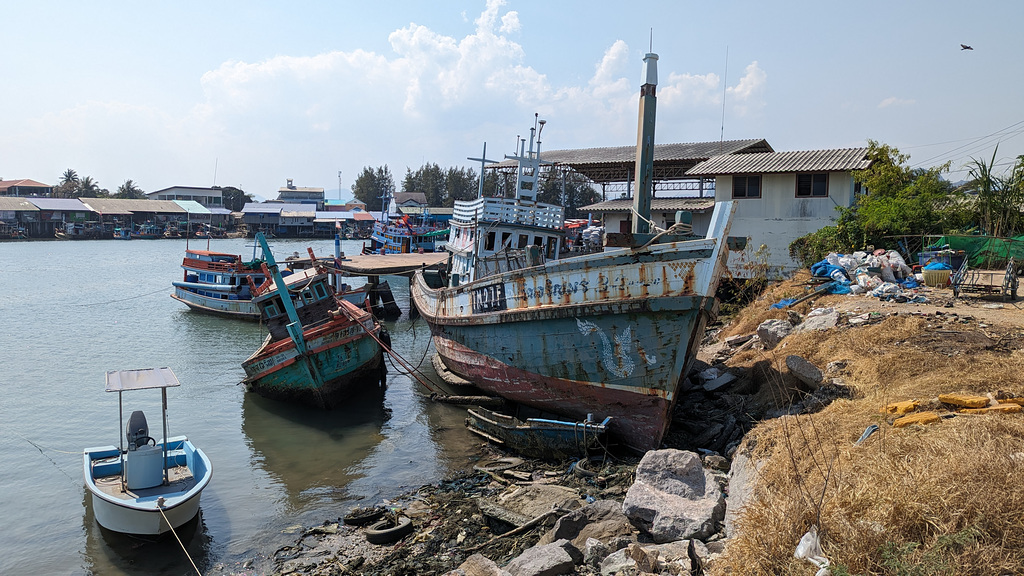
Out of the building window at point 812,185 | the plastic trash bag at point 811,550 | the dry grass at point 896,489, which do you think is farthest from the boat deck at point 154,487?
the building window at point 812,185

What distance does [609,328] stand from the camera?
1054 cm

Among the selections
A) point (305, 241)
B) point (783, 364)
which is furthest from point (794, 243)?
point (305, 241)

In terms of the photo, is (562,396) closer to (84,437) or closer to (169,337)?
(84,437)

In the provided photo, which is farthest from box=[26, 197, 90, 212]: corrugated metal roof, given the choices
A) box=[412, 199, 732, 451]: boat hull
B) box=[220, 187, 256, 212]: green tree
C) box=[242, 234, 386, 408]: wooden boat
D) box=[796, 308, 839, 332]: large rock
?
box=[796, 308, 839, 332]: large rock

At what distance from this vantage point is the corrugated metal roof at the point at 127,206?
267ft

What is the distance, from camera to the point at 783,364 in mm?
11008

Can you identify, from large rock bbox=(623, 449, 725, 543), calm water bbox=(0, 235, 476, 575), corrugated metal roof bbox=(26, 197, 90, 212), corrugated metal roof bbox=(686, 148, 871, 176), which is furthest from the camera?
corrugated metal roof bbox=(26, 197, 90, 212)

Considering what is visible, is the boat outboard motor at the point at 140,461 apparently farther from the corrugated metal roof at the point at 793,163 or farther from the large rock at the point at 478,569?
the corrugated metal roof at the point at 793,163

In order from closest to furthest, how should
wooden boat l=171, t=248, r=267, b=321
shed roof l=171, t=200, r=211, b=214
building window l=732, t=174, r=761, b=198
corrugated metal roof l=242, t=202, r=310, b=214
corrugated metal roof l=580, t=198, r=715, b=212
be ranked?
building window l=732, t=174, r=761, b=198
corrugated metal roof l=580, t=198, r=715, b=212
wooden boat l=171, t=248, r=267, b=321
corrugated metal roof l=242, t=202, r=310, b=214
shed roof l=171, t=200, r=211, b=214

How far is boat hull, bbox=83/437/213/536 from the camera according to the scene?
8.73 meters

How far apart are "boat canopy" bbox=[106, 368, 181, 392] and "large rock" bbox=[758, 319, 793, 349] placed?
10554 millimetres

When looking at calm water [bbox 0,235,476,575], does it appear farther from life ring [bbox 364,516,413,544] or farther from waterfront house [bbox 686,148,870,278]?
waterfront house [bbox 686,148,870,278]

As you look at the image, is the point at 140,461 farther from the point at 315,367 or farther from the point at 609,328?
the point at 609,328

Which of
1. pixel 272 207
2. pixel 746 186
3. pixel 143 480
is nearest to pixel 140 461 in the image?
pixel 143 480
